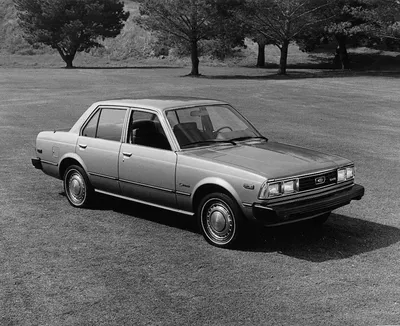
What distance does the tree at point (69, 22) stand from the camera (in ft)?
224

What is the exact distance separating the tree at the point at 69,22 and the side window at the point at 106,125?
6118 centimetres

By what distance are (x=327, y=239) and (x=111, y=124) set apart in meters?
3.32

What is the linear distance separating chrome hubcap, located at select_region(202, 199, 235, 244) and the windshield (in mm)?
952

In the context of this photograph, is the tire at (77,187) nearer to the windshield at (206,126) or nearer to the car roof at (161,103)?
the car roof at (161,103)

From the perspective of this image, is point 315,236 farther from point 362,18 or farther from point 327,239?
point 362,18

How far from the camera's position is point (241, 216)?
6.92m

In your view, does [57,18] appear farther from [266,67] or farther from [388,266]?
[388,266]

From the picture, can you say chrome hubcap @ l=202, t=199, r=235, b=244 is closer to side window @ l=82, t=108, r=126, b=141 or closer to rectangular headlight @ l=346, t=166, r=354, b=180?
rectangular headlight @ l=346, t=166, r=354, b=180

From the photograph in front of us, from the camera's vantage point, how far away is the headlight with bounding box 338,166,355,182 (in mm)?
7516

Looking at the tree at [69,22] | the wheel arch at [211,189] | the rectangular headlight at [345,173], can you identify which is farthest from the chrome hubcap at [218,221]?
the tree at [69,22]

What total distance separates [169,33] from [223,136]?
43.2 meters

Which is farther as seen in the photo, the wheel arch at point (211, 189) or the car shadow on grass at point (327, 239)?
the car shadow on grass at point (327, 239)

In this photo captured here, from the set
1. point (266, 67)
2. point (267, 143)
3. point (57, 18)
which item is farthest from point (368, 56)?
point (267, 143)

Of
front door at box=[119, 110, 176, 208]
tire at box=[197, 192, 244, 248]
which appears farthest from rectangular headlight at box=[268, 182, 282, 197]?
front door at box=[119, 110, 176, 208]
